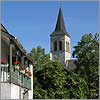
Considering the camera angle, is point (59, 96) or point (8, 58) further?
point (59, 96)

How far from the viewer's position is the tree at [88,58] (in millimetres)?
36156

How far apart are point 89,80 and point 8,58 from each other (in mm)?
23504

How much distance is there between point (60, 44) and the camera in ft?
290

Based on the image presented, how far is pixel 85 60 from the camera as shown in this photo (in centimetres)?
3762

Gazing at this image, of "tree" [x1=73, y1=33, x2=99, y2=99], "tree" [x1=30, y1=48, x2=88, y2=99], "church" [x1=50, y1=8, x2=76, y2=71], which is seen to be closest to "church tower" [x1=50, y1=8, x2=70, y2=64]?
"church" [x1=50, y1=8, x2=76, y2=71]

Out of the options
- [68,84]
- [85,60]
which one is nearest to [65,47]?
[85,60]

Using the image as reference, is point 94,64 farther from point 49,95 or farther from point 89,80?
point 49,95

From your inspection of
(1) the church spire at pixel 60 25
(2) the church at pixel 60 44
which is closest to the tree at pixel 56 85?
(1) the church spire at pixel 60 25

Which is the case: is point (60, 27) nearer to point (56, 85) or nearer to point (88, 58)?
point (88, 58)

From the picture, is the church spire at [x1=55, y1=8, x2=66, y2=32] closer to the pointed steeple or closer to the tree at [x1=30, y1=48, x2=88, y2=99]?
the pointed steeple

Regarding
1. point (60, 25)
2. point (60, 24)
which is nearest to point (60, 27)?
point (60, 25)

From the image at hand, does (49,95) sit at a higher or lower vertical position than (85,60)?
lower

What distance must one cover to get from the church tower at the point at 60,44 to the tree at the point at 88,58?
45.0 m

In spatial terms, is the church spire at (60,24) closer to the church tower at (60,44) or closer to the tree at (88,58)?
the church tower at (60,44)
